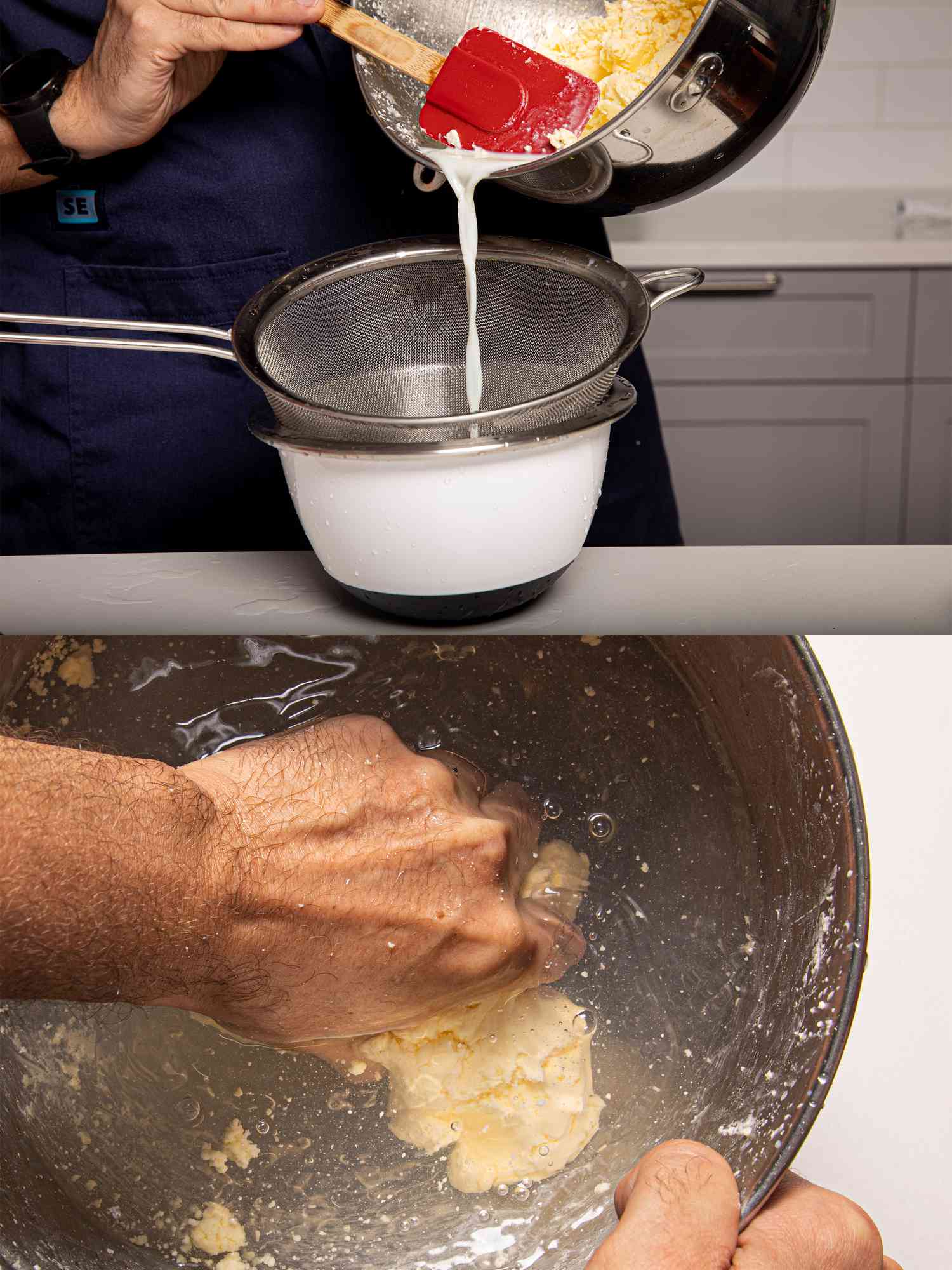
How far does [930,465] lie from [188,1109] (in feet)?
5.54

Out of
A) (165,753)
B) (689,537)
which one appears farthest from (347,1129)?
(689,537)

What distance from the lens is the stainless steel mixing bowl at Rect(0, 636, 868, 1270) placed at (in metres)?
0.50

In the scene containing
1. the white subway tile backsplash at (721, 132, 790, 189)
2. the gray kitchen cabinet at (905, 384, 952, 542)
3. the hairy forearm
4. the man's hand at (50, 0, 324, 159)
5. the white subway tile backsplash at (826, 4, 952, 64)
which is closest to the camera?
the hairy forearm

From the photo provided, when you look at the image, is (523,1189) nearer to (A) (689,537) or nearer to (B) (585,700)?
(B) (585,700)

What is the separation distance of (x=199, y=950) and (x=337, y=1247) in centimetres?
14

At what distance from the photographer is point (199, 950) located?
50cm

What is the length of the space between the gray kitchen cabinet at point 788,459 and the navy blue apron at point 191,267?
3.01 ft

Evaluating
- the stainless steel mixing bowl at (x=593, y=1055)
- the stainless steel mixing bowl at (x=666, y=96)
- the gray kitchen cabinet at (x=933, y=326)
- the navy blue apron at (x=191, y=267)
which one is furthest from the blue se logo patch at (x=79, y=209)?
the gray kitchen cabinet at (x=933, y=326)

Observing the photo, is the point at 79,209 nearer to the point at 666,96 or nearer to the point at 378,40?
the point at 378,40

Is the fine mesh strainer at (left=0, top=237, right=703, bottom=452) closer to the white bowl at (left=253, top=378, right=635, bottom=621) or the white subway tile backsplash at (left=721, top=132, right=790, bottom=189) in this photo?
the white bowl at (left=253, top=378, right=635, bottom=621)

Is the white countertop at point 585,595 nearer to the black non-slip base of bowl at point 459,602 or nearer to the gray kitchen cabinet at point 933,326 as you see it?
the black non-slip base of bowl at point 459,602

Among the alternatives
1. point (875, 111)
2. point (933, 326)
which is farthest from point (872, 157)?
point (933, 326)

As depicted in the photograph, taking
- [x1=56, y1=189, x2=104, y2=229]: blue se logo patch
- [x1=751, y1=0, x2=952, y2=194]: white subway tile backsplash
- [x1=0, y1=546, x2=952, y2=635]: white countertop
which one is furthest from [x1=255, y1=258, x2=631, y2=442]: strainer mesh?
[x1=751, y1=0, x2=952, y2=194]: white subway tile backsplash

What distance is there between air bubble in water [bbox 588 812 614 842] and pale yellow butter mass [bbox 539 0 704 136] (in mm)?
363
